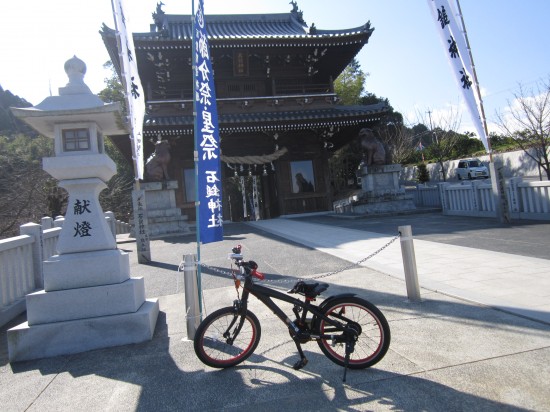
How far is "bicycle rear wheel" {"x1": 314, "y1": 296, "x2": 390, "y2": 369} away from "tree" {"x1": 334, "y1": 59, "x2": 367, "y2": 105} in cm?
3311

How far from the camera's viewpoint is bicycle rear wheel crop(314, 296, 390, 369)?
301cm

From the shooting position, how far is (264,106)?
18.4m

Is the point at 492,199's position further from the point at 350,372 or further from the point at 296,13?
the point at 296,13

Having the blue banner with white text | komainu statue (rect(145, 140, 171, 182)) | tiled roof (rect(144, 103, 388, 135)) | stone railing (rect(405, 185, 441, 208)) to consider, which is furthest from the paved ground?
tiled roof (rect(144, 103, 388, 135))

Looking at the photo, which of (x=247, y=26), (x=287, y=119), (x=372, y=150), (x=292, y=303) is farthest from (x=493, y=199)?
(x=247, y=26)

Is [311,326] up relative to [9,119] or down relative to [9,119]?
down

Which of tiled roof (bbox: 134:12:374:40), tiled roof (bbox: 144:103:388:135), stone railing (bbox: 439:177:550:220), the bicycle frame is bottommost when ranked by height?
the bicycle frame

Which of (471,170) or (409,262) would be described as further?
(471,170)

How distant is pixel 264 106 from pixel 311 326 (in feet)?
54.3

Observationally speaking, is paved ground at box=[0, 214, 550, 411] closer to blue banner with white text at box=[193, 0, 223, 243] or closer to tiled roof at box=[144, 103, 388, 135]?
blue banner with white text at box=[193, 0, 223, 243]

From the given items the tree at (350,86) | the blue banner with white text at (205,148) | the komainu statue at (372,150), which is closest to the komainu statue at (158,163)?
the komainu statue at (372,150)

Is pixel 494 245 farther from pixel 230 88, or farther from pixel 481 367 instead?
pixel 230 88

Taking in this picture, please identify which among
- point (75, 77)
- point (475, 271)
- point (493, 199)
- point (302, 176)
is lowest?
point (475, 271)

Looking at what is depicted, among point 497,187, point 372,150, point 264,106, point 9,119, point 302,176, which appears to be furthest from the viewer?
point 9,119
